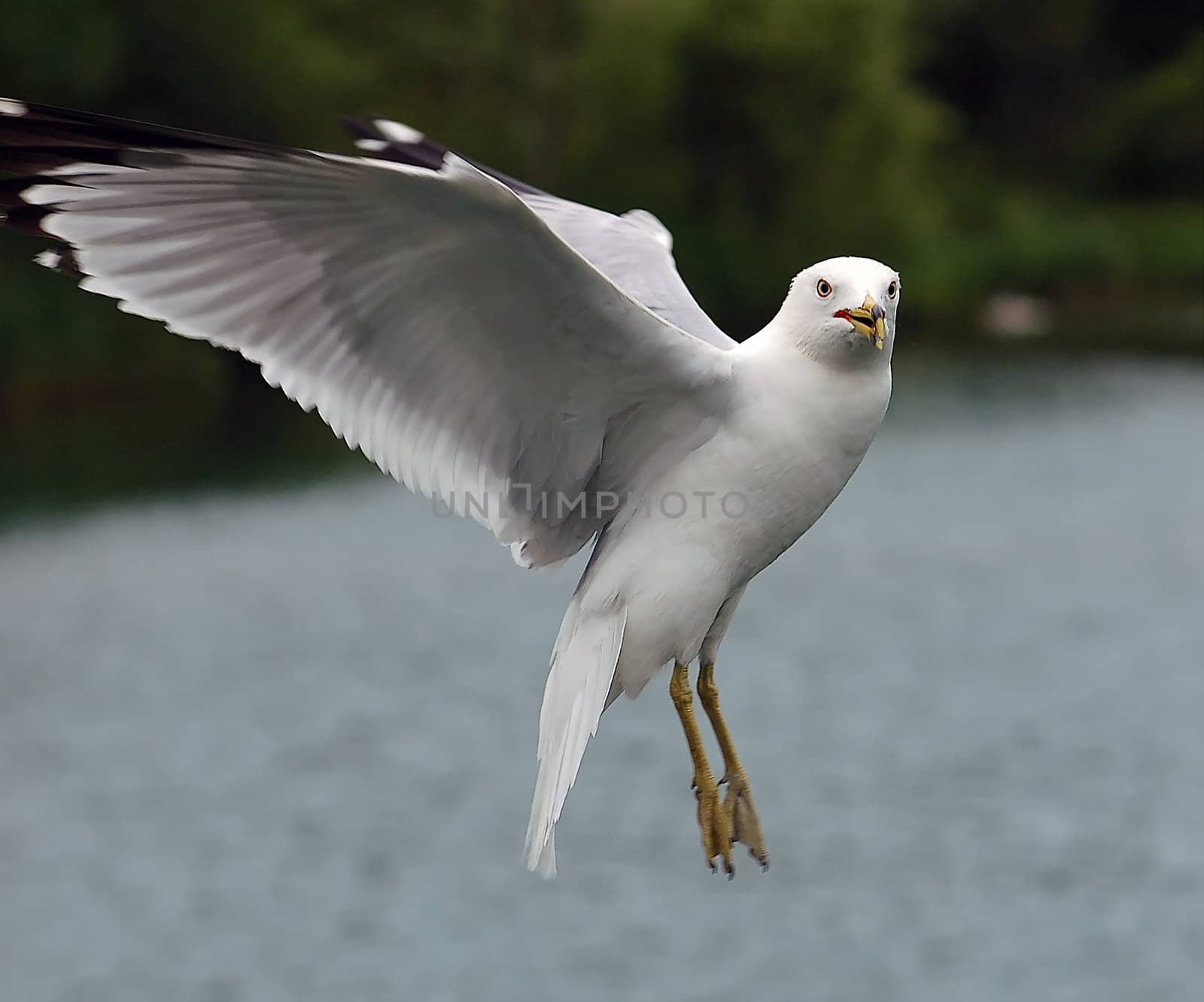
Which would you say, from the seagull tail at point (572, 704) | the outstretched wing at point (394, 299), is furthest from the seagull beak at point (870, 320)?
the seagull tail at point (572, 704)

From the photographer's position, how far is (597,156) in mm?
35938

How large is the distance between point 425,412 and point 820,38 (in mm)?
28889

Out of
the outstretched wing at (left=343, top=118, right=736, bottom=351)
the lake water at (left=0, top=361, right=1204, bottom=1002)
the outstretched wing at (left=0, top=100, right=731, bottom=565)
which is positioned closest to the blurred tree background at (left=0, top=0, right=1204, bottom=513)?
the lake water at (left=0, top=361, right=1204, bottom=1002)

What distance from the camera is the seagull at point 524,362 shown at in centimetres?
396

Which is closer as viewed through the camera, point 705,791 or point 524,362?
point 524,362

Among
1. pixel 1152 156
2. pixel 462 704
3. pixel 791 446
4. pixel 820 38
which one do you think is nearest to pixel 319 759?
pixel 462 704

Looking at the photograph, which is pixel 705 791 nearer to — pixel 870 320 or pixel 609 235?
pixel 870 320

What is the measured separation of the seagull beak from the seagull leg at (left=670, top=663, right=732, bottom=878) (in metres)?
0.90

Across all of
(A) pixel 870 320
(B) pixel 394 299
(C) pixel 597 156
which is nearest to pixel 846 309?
(A) pixel 870 320

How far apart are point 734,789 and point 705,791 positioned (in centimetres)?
17

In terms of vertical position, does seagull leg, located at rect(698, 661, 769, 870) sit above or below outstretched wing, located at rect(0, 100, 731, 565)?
below

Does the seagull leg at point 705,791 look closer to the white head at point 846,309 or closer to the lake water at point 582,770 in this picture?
the white head at point 846,309

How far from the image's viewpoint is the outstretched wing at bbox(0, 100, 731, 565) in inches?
154

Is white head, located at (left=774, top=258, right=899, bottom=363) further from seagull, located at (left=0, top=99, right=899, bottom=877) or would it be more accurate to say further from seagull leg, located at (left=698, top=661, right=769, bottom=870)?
seagull leg, located at (left=698, top=661, right=769, bottom=870)
